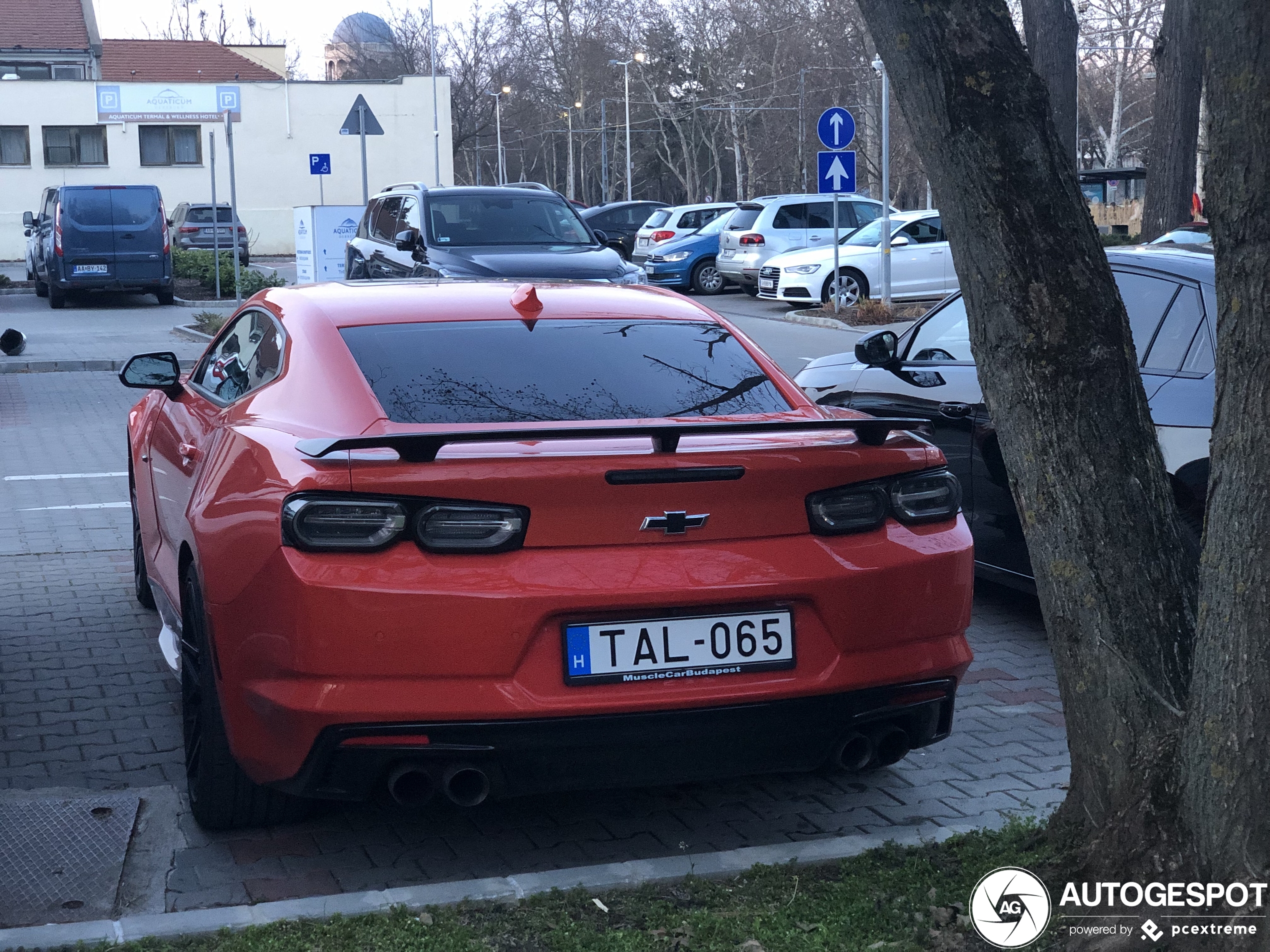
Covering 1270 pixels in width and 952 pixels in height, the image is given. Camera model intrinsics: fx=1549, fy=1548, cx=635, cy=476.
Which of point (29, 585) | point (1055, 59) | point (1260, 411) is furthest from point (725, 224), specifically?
point (1260, 411)

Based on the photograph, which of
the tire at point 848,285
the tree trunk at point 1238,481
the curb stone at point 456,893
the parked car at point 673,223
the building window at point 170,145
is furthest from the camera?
the building window at point 170,145

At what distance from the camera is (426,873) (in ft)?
12.6

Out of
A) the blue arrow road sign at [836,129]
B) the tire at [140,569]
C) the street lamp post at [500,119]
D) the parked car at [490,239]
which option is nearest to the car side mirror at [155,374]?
the tire at [140,569]

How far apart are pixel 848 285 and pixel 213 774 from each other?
2139 centimetres

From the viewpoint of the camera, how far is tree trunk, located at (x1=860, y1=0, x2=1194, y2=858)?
3209mm

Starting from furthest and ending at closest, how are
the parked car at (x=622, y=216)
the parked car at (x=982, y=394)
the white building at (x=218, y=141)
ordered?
the white building at (x=218, y=141), the parked car at (x=622, y=216), the parked car at (x=982, y=394)

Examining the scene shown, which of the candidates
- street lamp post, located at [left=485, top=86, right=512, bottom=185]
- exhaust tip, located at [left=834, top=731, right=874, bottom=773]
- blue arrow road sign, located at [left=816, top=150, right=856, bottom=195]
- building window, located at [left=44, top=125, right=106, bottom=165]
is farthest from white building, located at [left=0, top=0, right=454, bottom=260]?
exhaust tip, located at [left=834, top=731, right=874, bottom=773]

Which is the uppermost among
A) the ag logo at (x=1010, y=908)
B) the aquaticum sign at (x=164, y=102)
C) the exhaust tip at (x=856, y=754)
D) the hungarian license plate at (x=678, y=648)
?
the aquaticum sign at (x=164, y=102)

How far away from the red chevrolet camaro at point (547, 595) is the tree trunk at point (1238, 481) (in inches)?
38.2

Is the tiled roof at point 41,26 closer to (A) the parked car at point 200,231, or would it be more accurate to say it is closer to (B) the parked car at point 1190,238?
(A) the parked car at point 200,231

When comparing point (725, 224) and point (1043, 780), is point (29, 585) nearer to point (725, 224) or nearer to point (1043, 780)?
point (1043, 780)

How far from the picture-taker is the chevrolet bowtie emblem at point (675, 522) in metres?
3.56

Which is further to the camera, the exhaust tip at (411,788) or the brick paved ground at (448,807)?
the brick paved ground at (448,807)

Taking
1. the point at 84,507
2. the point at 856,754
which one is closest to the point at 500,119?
the point at 84,507
